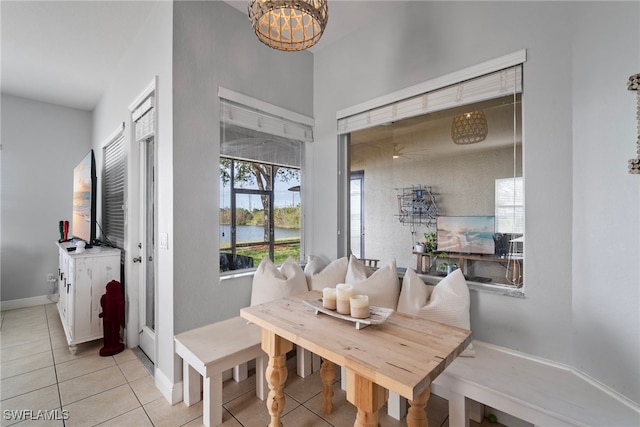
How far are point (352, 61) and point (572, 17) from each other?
1.53m

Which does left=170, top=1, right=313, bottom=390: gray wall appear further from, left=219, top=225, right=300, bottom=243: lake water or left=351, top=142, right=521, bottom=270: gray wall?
left=351, top=142, right=521, bottom=270: gray wall

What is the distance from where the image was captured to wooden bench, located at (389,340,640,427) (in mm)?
1187

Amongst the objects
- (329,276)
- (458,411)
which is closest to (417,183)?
(329,276)

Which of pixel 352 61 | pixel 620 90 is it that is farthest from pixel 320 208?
pixel 620 90

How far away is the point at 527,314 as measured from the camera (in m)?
1.63

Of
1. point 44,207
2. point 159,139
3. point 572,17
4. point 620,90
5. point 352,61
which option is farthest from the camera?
point 44,207

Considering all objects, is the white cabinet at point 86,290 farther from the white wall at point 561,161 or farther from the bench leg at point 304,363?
the white wall at point 561,161

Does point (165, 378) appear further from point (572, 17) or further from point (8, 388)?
point (572, 17)

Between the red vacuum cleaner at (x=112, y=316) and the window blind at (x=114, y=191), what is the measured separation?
21.8 inches

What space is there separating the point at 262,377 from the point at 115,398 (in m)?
1.03

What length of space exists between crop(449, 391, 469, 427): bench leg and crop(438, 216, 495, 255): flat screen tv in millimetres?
891

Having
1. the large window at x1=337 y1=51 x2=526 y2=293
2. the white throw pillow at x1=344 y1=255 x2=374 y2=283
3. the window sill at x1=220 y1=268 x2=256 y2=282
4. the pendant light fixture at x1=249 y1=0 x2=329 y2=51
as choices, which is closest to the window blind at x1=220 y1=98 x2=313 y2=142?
the large window at x1=337 y1=51 x2=526 y2=293

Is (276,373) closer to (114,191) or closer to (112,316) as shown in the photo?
(112,316)

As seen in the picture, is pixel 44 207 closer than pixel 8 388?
No
